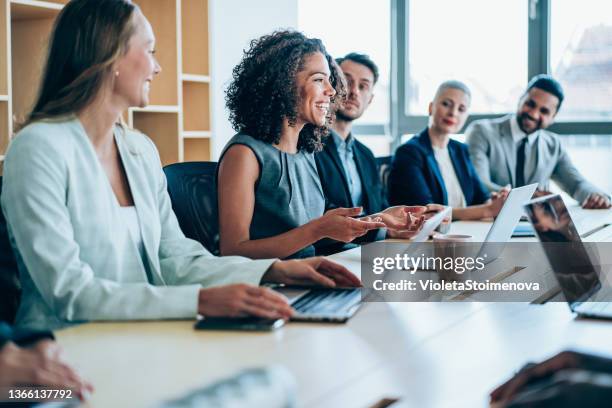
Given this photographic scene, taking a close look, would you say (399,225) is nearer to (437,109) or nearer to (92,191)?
(92,191)

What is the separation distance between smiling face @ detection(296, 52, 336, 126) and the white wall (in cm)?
184

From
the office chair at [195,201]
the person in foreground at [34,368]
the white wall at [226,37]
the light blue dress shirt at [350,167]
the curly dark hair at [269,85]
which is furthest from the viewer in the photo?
the white wall at [226,37]

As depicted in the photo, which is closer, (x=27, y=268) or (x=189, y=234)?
(x=27, y=268)

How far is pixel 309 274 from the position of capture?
5.43 feet

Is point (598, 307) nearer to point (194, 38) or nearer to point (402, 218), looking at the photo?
point (402, 218)

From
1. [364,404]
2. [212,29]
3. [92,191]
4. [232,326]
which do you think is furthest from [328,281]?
[212,29]

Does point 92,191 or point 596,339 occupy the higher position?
point 92,191

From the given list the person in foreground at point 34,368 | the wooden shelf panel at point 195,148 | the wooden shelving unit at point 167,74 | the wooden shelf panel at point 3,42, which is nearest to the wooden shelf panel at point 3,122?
the wooden shelving unit at point 167,74

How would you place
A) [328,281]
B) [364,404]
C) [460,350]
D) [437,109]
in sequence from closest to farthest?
[364,404] → [460,350] → [328,281] → [437,109]

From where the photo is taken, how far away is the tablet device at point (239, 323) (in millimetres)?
1314

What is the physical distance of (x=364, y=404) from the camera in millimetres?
994

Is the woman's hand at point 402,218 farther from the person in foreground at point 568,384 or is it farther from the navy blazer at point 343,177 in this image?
the person in foreground at point 568,384

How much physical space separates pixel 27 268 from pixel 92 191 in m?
0.20

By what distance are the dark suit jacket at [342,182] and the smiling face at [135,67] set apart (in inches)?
43.6
